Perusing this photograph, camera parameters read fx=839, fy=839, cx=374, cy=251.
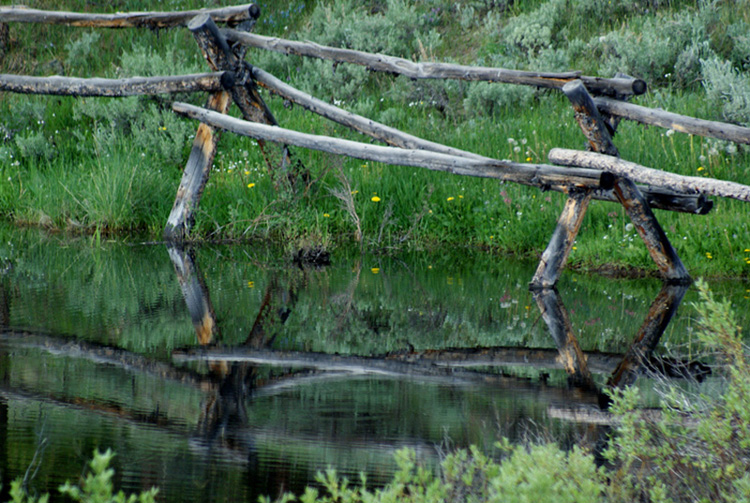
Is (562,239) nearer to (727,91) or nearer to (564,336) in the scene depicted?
(564,336)

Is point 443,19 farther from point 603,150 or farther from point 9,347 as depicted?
point 9,347

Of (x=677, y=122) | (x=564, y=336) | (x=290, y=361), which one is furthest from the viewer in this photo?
(x=677, y=122)

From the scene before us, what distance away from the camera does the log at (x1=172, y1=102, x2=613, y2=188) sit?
219 inches

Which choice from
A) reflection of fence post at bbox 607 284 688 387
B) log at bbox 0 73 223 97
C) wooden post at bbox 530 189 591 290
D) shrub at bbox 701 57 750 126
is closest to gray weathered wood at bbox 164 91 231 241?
log at bbox 0 73 223 97

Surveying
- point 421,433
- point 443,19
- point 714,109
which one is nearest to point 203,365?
point 421,433

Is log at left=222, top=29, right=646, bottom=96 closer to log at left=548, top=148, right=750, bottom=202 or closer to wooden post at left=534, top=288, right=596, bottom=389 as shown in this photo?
log at left=548, top=148, right=750, bottom=202

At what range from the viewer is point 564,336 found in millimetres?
4855

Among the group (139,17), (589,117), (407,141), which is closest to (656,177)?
(589,117)

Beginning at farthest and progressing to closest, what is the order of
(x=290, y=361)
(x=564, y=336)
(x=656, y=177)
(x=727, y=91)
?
(x=727, y=91) → (x=656, y=177) → (x=564, y=336) → (x=290, y=361)

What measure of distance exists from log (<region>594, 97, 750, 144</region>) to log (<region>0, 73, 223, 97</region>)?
3.27 meters

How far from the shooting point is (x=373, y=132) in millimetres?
6996

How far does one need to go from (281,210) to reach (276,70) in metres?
5.20

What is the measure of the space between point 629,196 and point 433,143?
65.6 inches

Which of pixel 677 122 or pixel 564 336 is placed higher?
pixel 677 122
